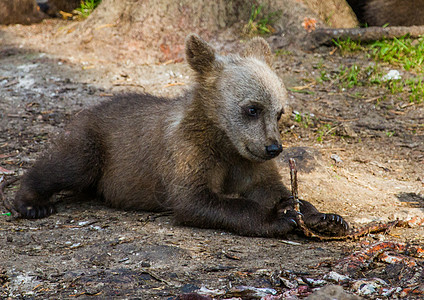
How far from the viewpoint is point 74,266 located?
3.56m

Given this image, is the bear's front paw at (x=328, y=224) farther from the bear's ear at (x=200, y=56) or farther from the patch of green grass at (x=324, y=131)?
the patch of green grass at (x=324, y=131)

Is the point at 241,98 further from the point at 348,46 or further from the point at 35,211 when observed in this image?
the point at 348,46

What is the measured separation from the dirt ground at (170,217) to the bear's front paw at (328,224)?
0.40 feet

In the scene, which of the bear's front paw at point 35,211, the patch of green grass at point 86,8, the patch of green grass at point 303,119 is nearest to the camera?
the bear's front paw at point 35,211

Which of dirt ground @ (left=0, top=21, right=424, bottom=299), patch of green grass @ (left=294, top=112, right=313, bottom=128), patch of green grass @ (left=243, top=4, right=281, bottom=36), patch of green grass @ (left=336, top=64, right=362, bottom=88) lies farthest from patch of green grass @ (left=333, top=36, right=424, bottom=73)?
patch of green grass @ (left=294, top=112, right=313, bottom=128)

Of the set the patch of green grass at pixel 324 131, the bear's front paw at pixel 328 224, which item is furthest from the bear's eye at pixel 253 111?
the patch of green grass at pixel 324 131

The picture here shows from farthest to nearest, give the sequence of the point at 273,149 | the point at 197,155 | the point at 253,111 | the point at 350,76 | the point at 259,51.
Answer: the point at 350,76 → the point at 259,51 → the point at 197,155 → the point at 253,111 → the point at 273,149

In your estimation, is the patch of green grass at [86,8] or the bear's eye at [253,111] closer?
the bear's eye at [253,111]

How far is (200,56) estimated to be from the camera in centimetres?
485

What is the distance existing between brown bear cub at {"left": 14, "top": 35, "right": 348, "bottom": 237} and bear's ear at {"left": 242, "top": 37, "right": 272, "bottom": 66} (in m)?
0.01

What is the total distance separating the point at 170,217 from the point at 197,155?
685 mm

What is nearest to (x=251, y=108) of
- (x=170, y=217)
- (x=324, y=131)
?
(x=170, y=217)

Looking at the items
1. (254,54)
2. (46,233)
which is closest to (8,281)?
(46,233)

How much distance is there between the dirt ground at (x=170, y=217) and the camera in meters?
3.29
